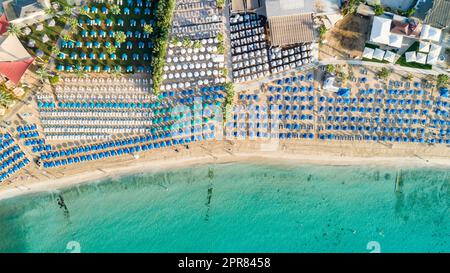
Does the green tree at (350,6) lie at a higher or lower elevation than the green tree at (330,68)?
higher

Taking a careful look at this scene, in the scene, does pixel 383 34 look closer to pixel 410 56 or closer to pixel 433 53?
pixel 410 56

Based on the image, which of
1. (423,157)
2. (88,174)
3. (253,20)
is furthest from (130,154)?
(423,157)

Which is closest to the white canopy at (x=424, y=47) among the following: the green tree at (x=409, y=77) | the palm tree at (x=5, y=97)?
the green tree at (x=409, y=77)

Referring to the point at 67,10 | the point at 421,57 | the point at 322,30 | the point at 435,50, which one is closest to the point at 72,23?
the point at 67,10

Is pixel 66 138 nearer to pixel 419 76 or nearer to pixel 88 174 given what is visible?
pixel 88 174

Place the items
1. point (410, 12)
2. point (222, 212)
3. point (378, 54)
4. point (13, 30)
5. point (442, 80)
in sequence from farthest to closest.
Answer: point (222, 212) → point (442, 80) → point (378, 54) → point (410, 12) → point (13, 30)

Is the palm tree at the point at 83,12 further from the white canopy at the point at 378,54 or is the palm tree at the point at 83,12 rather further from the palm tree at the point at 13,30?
the white canopy at the point at 378,54
